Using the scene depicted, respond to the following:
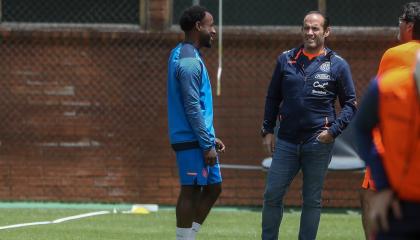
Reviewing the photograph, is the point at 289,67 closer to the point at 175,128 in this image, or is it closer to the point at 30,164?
the point at 175,128

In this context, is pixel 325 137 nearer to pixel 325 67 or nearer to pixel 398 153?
pixel 325 67

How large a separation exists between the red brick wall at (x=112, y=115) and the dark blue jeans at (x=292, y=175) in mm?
5012

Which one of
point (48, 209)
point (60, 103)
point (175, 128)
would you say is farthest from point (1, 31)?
point (175, 128)

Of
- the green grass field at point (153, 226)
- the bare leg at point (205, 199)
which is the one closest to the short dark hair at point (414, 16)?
the bare leg at point (205, 199)

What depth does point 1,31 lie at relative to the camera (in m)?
12.7

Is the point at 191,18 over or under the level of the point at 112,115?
over

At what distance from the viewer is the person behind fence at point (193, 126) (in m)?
7.24

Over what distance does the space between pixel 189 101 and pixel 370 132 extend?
3190 millimetres

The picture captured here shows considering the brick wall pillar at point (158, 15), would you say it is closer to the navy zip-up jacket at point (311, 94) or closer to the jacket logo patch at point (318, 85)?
the navy zip-up jacket at point (311, 94)

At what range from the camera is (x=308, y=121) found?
762 centimetres

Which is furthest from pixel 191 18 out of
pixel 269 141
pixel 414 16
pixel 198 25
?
pixel 414 16

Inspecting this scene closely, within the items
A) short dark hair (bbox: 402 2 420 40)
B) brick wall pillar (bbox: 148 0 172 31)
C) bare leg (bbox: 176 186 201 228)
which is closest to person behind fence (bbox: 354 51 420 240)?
short dark hair (bbox: 402 2 420 40)

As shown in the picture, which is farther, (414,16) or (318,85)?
(318,85)

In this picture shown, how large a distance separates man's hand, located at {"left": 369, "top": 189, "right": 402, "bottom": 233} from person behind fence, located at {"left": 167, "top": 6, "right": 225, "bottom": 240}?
3.35 meters
